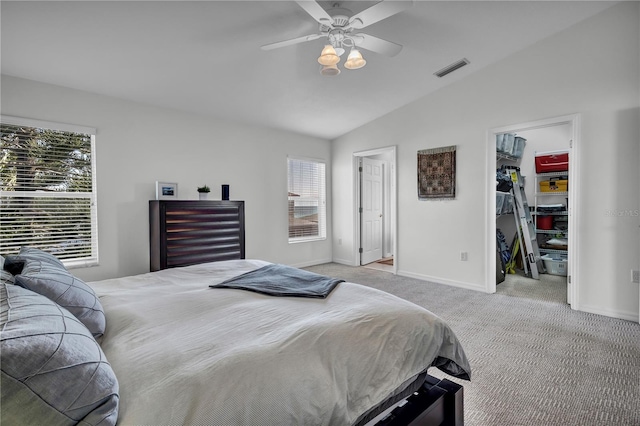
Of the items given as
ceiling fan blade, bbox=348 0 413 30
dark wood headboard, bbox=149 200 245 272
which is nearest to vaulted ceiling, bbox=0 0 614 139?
ceiling fan blade, bbox=348 0 413 30

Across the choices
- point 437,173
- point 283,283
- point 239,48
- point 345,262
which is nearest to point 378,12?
point 239,48

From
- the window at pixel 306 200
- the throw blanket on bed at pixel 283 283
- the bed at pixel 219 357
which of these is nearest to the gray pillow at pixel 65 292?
the bed at pixel 219 357

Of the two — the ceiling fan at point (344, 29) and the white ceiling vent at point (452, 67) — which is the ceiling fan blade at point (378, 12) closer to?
the ceiling fan at point (344, 29)

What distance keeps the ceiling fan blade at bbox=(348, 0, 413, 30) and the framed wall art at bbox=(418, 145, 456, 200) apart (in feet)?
8.64

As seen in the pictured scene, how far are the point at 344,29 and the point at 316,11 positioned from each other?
1.24 ft

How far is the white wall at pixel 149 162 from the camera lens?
335cm

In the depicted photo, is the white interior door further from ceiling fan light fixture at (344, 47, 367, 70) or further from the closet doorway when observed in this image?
ceiling fan light fixture at (344, 47, 367, 70)

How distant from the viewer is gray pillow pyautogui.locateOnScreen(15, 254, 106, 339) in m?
1.20

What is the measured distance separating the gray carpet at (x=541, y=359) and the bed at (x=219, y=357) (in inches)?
23.5

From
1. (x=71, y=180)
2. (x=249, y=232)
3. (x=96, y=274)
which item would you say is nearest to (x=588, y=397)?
(x=249, y=232)

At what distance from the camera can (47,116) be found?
10.5 ft

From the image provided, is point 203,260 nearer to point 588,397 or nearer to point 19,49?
point 19,49

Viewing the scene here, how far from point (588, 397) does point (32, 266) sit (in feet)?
9.84

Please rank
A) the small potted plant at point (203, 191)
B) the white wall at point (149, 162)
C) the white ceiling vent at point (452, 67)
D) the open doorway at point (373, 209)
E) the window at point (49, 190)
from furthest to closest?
the open doorway at point (373, 209) < the small potted plant at point (203, 191) < the white ceiling vent at point (452, 67) < the white wall at point (149, 162) < the window at point (49, 190)
